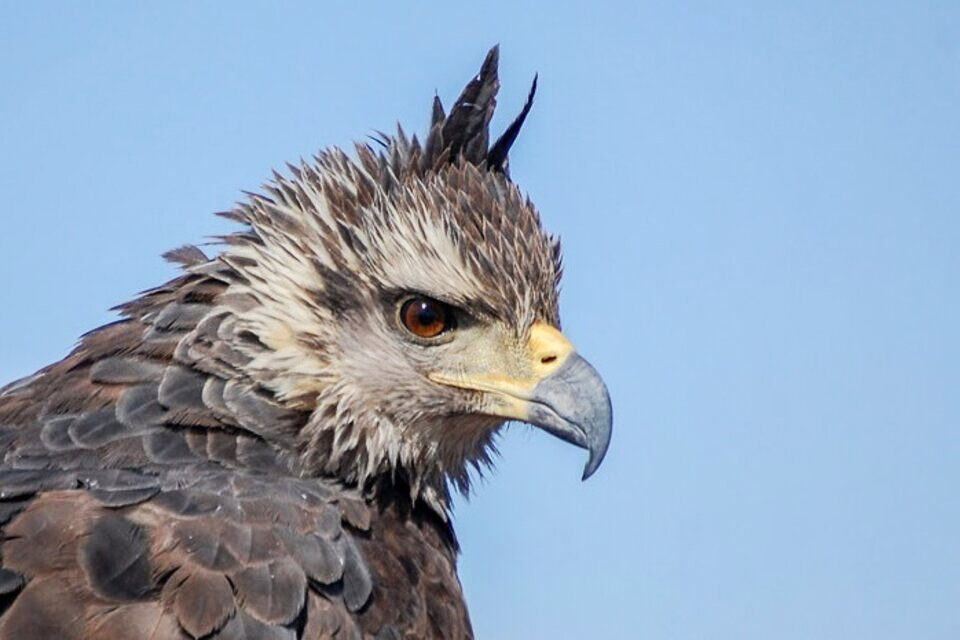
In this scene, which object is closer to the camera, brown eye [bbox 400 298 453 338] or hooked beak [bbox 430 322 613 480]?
hooked beak [bbox 430 322 613 480]

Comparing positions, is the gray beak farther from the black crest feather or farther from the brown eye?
the black crest feather

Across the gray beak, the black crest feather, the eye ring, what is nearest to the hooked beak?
the gray beak

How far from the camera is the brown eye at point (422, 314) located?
8523 millimetres

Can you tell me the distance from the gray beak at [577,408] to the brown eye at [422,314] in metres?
0.53

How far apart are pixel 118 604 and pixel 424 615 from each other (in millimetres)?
1430

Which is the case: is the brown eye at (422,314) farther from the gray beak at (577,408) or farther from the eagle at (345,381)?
the gray beak at (577,408)

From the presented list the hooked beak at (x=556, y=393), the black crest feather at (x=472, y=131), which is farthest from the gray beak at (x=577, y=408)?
the black crest feather at (x=472, y=131)

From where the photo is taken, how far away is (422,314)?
8531mm

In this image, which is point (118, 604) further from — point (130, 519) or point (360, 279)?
point (360, 279)

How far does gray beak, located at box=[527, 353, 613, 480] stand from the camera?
816 cm

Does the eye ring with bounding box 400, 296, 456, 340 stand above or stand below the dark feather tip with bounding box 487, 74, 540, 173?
below

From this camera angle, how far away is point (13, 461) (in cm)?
780

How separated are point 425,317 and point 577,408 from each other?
2.65 feet

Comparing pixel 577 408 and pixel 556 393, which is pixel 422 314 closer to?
pixel 556 393
